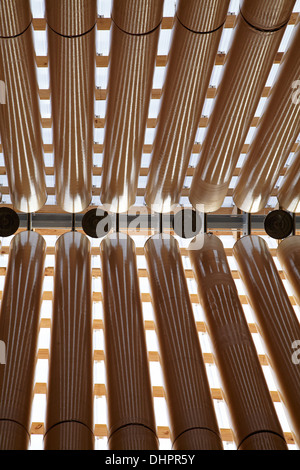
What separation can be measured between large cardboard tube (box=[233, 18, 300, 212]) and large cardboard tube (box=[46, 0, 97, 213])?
2158 mm

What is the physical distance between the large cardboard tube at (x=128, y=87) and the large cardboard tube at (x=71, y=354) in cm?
109

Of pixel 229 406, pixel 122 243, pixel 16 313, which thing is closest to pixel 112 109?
pixel 122 243

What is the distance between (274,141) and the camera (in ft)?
23.8

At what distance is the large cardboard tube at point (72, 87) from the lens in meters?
5.91

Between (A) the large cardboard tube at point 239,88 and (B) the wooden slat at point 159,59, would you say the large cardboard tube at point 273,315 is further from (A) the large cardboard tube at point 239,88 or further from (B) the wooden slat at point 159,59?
(B) the wooden slat at point 159,59

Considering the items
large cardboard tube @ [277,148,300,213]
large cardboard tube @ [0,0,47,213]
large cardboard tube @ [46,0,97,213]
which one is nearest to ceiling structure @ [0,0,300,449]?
large cardboard tube @ [277,148,300,213]

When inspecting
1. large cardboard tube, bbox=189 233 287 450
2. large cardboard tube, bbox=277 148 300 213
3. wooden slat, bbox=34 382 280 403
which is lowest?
large cardboard tube, bbox=189 233 287 450

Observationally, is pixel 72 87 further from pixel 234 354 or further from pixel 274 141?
pixel 234 354

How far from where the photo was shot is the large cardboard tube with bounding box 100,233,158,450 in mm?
6133

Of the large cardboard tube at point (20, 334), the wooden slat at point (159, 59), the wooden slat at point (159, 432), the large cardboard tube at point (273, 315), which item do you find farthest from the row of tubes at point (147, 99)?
the wooden slat at point (159, 432)

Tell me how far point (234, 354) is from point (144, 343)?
1100 mm

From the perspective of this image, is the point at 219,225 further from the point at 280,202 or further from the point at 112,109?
the point at 112,109

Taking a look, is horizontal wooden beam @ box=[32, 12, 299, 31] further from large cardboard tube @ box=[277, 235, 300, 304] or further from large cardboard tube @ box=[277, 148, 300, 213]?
large cardboard tube @ box=[277, 235, 300, 304]

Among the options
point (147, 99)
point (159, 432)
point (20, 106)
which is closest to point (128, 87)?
point (147, 99)
